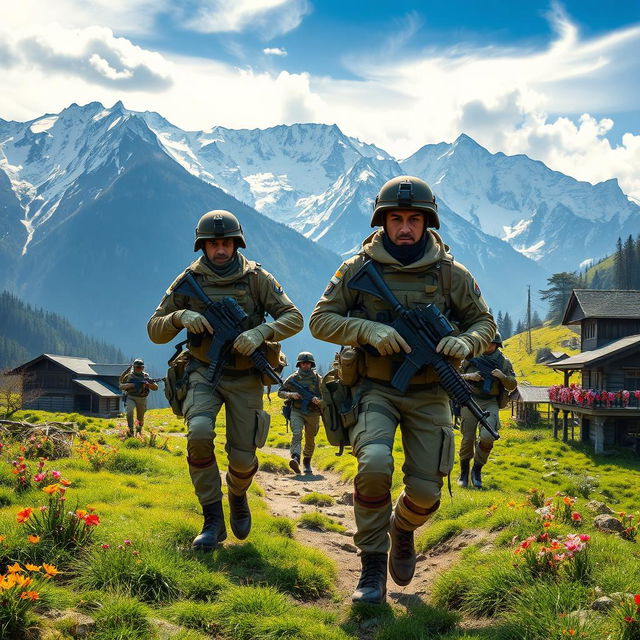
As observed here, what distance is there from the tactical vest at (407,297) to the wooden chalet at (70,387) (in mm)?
68543

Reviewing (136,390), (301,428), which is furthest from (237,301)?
(136,390)

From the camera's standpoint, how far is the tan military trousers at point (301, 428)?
16516 mm

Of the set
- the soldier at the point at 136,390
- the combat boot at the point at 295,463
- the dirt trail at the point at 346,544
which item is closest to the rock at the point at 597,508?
the dirt trail at the point at 346,544

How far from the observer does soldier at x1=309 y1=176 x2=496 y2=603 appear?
608 centimetres

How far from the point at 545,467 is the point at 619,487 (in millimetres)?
3160

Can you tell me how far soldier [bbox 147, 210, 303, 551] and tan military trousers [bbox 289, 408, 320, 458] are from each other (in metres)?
8.54

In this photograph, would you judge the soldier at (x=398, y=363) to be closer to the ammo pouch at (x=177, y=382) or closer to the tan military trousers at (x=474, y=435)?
the ammo pouch at (x=177, y=382)

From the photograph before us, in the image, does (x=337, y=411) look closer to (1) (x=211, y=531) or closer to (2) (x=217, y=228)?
(1) (x=211, y=531)

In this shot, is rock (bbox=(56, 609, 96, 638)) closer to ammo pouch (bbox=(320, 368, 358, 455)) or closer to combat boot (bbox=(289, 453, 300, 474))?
ammo pouch (bbox=(320, 368, 358, 455))

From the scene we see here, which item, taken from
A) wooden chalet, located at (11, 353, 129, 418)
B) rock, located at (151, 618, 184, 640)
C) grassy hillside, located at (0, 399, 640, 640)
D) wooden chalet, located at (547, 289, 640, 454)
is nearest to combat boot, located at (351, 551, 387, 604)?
grassy hillside, located at (0, 399, 640, 640)

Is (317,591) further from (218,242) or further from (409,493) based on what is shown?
(218,242)

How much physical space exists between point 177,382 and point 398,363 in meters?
2.82

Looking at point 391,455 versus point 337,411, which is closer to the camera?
point 391,455

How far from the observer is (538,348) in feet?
400
